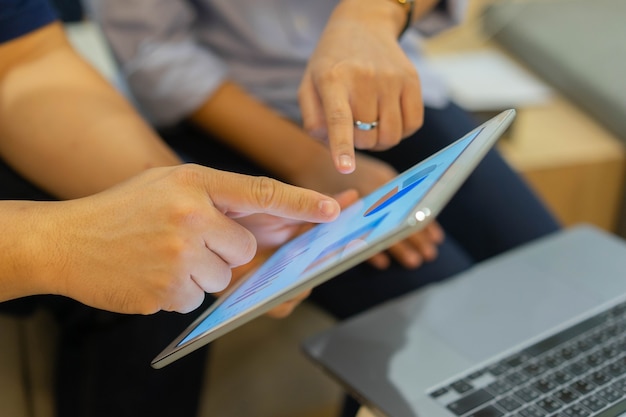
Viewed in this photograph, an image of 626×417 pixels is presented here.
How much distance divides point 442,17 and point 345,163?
364mm

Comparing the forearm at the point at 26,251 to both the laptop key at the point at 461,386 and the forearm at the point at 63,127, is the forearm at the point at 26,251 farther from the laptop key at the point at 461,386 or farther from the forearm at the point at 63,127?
the laptop key at the point at 461,386

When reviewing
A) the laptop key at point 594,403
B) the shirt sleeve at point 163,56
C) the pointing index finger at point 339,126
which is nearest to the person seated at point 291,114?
the shirt sleeve at point 163,56

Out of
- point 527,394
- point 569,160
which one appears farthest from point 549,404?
point 569,160

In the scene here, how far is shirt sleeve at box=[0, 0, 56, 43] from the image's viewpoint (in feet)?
2.22

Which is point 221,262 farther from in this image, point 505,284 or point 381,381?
point 505,284

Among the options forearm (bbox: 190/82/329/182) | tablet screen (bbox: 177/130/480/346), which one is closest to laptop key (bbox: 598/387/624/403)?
tablet screen (bbox: 177/130/480/346)

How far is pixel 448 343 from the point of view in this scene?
0.62 m

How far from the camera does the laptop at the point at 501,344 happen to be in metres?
0.55

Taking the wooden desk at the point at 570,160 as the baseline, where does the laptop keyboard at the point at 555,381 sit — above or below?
above

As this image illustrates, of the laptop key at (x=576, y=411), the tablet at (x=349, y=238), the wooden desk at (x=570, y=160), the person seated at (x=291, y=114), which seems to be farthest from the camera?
the wooden desk at (x=570, y=160)

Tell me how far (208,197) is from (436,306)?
11.5 inches

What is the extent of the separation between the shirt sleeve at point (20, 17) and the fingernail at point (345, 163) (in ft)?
1.15

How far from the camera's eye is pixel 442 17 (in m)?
0.84

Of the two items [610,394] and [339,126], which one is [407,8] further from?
[610,394]
